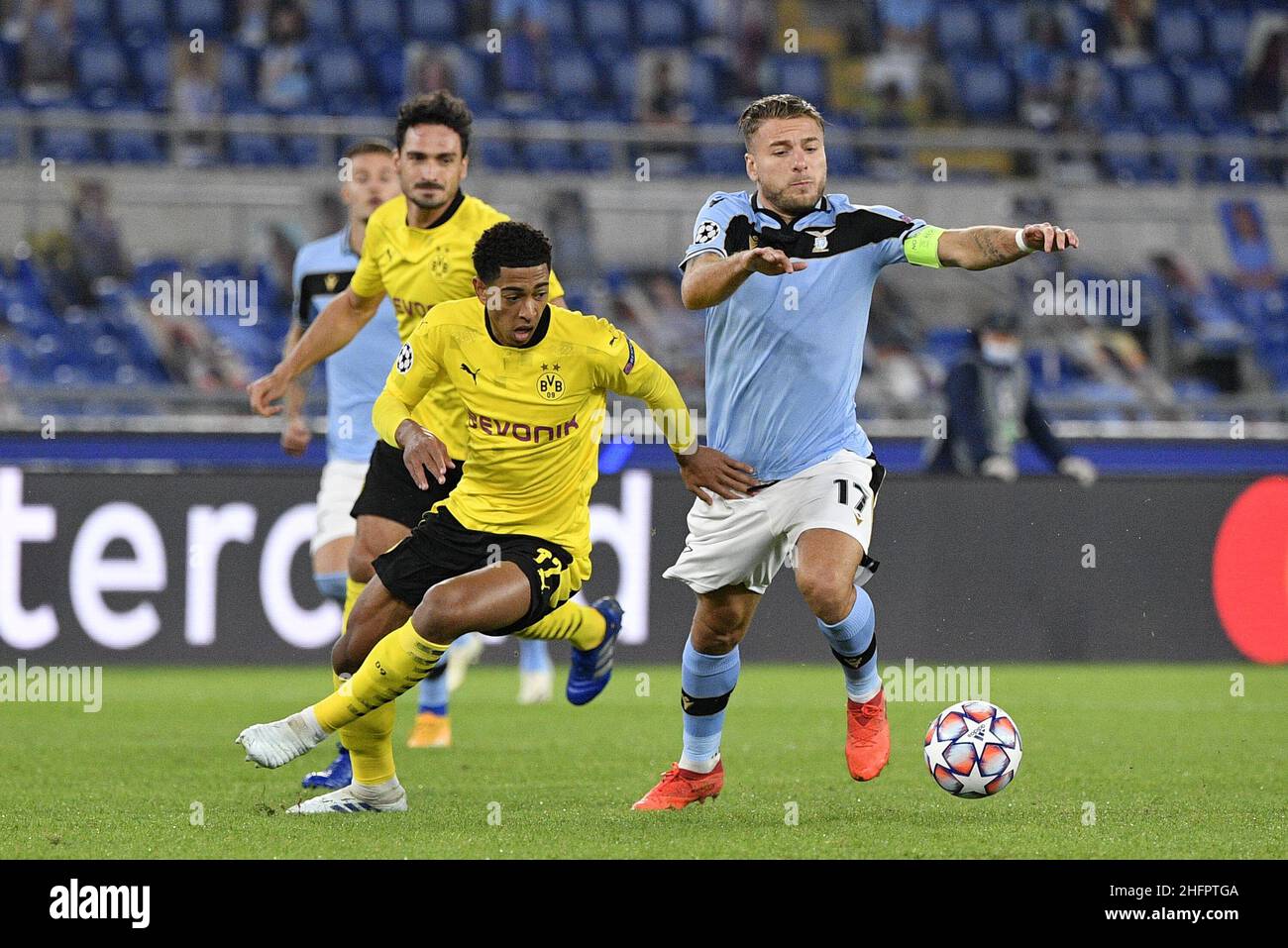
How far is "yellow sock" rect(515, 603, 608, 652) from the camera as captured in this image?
23.5 feet

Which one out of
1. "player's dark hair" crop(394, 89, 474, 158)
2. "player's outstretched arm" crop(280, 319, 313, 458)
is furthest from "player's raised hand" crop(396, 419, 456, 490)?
"player's outstretched arm" crop(280, 319, 313, 458)

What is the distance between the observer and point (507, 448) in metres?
6.32

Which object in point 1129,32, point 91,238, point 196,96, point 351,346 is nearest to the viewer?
point 351,346

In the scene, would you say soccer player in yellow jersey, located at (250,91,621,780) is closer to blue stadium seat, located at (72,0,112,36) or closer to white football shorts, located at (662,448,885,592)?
white football shorts, located at (662,448,885,592)

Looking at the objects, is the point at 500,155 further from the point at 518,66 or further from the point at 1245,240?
the point at 1245,240

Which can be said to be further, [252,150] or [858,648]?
[252,150]

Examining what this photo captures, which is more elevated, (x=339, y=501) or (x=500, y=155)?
(x=500, y=155)

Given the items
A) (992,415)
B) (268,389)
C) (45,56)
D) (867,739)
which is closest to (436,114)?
(268,389)

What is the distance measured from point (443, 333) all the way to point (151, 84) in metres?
12.5

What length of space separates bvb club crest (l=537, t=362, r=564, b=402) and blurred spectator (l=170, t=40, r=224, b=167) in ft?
36.0

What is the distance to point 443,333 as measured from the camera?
6289 mm

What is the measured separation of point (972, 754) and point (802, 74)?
13.9 m
